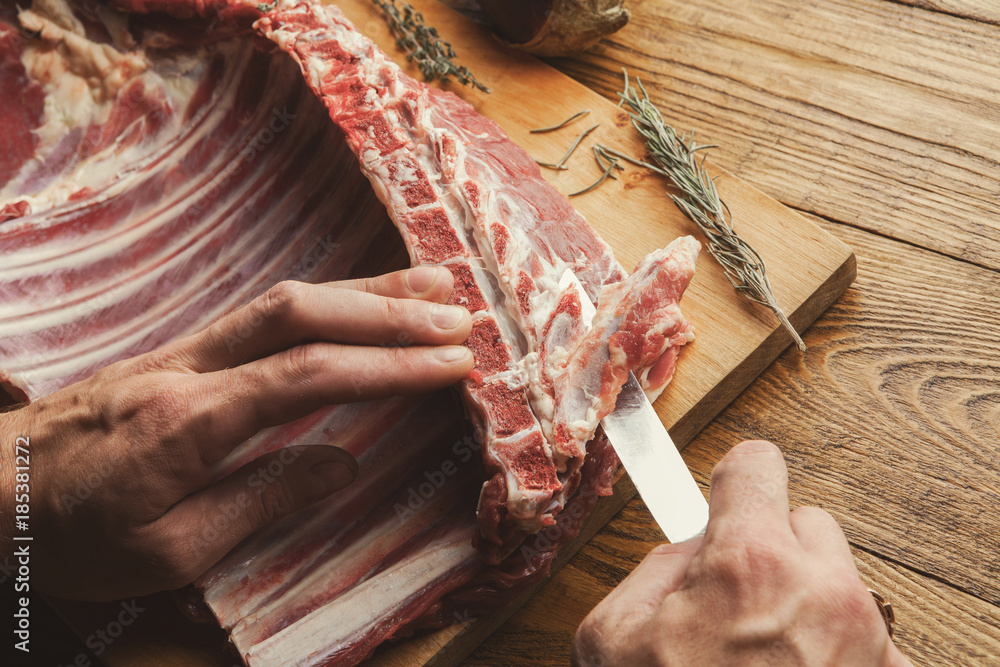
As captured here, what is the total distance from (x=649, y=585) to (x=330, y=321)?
2.64 ft

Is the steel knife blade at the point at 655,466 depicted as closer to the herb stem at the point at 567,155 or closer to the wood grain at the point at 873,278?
the wood grain at the point at 873,278

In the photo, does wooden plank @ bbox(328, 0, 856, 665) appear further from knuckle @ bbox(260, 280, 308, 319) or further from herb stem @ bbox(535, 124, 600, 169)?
knuckle @ bbox(260, 280, 308, 319)

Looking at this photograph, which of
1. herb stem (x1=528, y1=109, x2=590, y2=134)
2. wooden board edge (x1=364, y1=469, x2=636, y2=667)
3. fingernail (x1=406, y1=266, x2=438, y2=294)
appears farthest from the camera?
herb stem (x1=528, y1=109, x2=590, y2=134)

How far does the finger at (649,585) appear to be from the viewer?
1.39 m

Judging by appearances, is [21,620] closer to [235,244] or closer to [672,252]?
[235,244]

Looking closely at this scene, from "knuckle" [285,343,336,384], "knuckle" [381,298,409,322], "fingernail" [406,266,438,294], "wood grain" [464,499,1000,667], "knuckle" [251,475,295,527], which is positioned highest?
"fingernail" [406,266,438,294]

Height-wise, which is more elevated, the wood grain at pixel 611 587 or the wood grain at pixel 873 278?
the wood grain at pixel 873 278

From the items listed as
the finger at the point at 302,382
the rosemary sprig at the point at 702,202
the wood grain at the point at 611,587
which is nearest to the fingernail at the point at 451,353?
the finger at the point at 302,382

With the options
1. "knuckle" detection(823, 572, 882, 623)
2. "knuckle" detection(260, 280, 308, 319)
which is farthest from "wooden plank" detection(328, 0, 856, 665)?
"knuckle" detection(260, 280, 308, 319)

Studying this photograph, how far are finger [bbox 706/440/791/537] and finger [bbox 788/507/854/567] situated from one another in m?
0.04

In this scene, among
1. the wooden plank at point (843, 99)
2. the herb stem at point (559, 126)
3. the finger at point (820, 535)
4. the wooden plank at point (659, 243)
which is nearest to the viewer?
the finger at point (820, 535)

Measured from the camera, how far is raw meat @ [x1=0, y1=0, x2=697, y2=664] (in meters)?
1.65

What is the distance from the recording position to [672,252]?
1.72 m

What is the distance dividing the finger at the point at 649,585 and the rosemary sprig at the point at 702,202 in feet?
2.48
